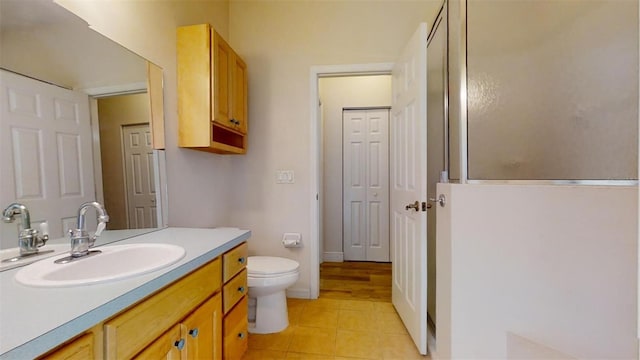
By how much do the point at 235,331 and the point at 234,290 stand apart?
0.68 ft

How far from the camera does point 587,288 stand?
105 cm

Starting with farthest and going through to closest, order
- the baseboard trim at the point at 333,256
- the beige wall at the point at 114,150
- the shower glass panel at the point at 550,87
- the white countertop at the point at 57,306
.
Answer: the baseboard trim at the point at 333,256, the shower glass panel at the point at 550,87, the beige wall at the point at 114,150, the white countertop at the point at 57,306

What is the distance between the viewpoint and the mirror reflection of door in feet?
3.76

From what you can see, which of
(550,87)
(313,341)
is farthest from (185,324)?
(550,87)

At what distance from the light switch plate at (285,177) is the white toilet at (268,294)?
702 mm

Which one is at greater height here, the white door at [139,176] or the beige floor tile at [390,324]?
the white door at [139,176]

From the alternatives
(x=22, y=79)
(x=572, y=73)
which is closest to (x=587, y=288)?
(x=572, y=73)

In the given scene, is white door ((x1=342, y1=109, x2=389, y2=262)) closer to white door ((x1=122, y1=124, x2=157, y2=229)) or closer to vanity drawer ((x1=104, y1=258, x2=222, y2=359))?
white door ((x1=122, y1=124, x2=157, y2=229))

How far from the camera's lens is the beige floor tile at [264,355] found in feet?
4.82

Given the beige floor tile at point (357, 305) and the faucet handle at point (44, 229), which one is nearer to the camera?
the faucet handle at point (44, 229)

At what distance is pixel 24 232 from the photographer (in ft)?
2.79

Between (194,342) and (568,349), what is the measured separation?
4.96 feet

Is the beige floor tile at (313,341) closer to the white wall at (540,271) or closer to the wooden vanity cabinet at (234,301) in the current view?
the wooden vanity cabinet at (234,301)

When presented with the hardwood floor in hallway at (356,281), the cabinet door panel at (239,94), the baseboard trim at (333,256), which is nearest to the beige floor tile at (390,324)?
the hardwood floor in hallway at (356,281)
